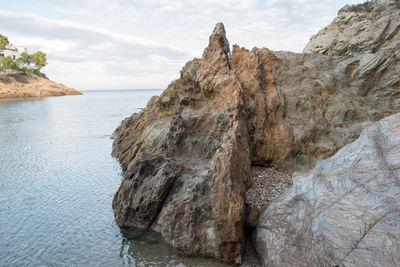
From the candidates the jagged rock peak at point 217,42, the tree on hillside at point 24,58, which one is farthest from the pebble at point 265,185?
the tree on hillside at point 24,58

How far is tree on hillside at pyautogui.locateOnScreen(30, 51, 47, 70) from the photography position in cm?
13312

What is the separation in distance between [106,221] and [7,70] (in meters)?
138

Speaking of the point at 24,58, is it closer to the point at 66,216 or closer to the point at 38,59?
the point at 38,59

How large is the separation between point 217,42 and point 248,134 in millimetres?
6381

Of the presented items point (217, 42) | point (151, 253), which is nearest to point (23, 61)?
point (217, 42)

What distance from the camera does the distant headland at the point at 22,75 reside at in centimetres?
11144

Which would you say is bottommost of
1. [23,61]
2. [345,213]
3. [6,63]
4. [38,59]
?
[345,213]

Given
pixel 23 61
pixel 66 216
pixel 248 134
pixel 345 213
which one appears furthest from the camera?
pixel 23 61

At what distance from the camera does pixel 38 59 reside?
134625 millimetres

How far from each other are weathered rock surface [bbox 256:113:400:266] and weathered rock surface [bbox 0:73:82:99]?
124m

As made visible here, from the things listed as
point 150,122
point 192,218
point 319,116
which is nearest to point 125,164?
point 150,122

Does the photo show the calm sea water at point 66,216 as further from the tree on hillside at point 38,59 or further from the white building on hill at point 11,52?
the white building on hill at point 11,52

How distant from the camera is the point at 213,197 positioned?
9.99 metres

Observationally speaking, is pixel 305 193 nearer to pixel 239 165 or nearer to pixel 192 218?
pixel 239 165
